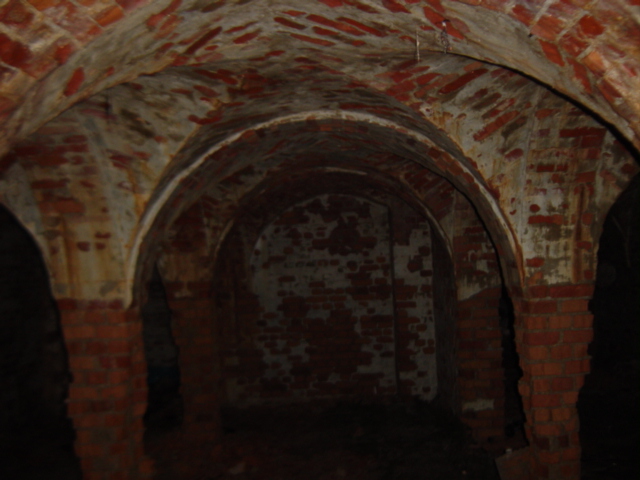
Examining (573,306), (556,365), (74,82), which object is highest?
(74,82)

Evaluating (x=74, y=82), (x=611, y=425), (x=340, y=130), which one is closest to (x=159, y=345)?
(x=340, y=130)

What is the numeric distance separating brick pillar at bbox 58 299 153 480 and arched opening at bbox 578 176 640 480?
17.5 feet

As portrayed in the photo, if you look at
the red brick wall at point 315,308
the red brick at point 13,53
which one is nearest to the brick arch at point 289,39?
the red brick at point 13,53

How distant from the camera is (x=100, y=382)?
4.01 meters

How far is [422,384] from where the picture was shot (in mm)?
8352

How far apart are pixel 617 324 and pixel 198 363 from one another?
6.61 metres

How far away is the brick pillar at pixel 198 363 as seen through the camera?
6312mm

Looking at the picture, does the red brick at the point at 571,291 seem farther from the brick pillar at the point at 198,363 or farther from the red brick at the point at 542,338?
the brick pillar at the point at 198,363

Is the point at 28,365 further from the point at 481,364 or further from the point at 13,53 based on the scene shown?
the point at 13,53

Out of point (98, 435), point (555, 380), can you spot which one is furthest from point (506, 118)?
point (98, 435)

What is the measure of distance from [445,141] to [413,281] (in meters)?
→ 4.77

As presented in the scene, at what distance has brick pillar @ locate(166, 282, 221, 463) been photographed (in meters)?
6.31

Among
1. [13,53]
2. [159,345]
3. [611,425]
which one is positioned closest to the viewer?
[13,53]

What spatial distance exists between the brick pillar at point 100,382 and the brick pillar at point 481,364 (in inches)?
139
